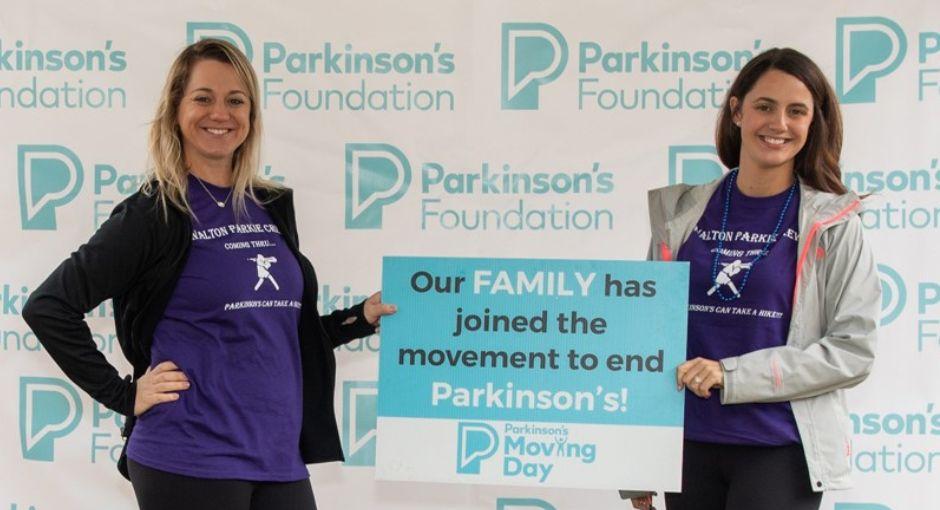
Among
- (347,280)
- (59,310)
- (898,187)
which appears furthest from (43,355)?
(898,187)

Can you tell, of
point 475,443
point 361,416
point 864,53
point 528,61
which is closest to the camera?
point 475,443

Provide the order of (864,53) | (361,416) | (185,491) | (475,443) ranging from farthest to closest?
(361,416)
(864,53)
(475,443)
(185,491)

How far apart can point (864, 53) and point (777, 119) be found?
1302 millimetres

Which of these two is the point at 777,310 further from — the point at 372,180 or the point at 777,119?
the point at 372,180

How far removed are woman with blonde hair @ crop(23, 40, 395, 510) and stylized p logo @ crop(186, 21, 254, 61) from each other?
123cm

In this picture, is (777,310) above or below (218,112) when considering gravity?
below

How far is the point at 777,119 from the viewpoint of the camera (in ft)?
6.87

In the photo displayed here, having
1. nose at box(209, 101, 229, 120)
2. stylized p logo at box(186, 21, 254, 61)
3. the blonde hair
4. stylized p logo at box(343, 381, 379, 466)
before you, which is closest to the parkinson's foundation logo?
stylized p logo at box(186, 21, 254, 61)

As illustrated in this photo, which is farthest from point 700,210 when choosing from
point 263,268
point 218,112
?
point 218,112

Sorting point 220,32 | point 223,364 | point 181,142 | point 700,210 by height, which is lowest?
point 223,364

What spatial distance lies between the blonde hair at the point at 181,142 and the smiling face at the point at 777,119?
1.05m

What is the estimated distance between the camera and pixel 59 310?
202 cm

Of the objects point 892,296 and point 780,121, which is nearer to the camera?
point 780,121

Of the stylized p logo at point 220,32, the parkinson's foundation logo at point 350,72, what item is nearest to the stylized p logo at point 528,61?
the parkinson's foundation logo at point 350,72
